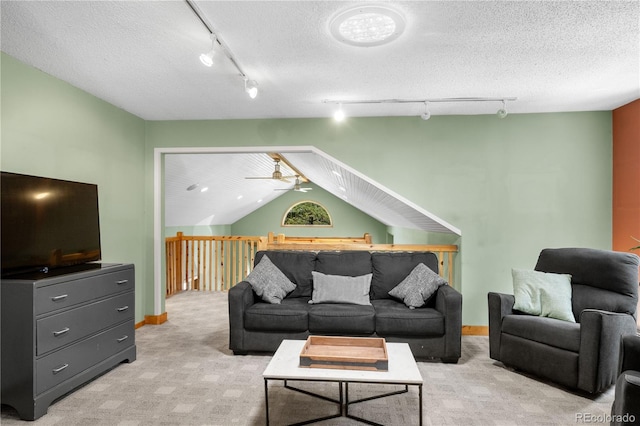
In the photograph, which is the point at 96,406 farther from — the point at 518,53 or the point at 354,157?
the point at 518,53

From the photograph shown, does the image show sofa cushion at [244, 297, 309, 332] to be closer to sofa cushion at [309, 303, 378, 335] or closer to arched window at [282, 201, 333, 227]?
sofa cushion at [309, 303, 378, 335]

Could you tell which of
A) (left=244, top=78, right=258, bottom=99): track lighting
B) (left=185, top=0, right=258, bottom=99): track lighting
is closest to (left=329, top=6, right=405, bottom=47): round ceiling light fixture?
(left=185, top=0, right=258, bottom=99): track lighting

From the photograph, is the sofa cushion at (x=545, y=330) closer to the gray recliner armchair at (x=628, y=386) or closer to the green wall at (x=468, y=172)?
the gray recliner armchair at (x=628, y=386)

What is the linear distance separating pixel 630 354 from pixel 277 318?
2.35m

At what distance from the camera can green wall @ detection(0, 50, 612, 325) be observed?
13.2 feet

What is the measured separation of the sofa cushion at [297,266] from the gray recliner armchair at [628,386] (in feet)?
7.99

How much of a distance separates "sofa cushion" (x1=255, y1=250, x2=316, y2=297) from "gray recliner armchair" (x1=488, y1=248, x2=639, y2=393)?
166 centimetres

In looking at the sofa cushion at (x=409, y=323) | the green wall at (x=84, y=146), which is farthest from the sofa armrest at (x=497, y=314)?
the green wall at (x=84, y=146)

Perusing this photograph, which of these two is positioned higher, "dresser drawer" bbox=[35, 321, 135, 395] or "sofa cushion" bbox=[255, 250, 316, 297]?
"sofa cushion" bbox=[255, 250, 316, 297]

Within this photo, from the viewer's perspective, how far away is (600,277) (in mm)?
2979

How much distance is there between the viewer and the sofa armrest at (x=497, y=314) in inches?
121

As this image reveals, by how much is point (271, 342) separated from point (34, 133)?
8.13 feet

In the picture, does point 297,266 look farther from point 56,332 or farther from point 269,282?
point 56,332

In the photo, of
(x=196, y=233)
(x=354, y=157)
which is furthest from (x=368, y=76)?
(x=196, y=233)
